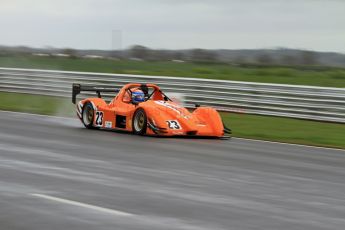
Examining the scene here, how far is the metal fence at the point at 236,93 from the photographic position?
20688 millimetres

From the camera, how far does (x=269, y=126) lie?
19516 mm

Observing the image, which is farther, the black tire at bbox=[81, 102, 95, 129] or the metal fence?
the metal fence

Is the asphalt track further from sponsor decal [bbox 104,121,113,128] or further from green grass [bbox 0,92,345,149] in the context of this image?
green grass [bbox 0,92,345,149]

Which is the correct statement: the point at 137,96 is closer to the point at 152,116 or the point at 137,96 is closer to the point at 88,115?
the point at 152,116

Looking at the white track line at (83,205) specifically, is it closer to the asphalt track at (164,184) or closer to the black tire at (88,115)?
the asphalt track at (164,184)

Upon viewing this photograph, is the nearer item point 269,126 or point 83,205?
point 83,205

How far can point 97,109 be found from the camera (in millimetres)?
17172

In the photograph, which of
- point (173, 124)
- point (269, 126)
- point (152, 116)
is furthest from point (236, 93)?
point (152, 116)

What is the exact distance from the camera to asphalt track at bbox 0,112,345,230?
719cm

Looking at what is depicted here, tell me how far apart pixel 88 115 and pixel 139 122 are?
6.33 feet

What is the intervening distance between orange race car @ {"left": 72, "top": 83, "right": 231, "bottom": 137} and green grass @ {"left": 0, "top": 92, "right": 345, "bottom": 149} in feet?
5.28

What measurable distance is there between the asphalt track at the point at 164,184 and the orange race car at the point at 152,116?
387 mm

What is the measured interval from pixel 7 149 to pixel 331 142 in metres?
7.31

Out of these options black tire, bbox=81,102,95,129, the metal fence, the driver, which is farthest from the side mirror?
the metal fence
